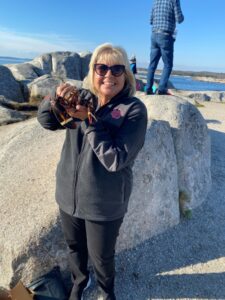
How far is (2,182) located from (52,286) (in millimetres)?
1879

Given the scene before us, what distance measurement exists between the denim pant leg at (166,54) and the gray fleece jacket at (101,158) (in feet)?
16.7

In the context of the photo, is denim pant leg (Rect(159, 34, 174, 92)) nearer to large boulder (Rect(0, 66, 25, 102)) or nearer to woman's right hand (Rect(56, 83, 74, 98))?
woman's right hand (Rect(56, 83, 74, 98))

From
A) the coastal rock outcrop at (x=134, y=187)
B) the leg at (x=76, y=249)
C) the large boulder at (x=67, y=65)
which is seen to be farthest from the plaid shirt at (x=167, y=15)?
the large boulder at (x=67, y=65)

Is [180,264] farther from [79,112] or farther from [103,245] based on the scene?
[79,112]

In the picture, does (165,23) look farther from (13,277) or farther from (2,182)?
(13,277)

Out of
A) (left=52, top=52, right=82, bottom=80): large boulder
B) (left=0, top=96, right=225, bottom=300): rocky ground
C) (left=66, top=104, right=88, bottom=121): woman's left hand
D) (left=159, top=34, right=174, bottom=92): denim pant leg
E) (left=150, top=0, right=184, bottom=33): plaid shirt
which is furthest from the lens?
(left=52, top=52, right=82, bottom=80): large boulder

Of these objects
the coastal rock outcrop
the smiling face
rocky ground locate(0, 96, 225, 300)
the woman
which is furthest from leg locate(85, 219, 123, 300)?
the smiling face

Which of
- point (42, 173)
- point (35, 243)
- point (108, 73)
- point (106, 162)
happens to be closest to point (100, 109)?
point (108, 73)

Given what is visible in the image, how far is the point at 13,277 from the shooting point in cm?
431

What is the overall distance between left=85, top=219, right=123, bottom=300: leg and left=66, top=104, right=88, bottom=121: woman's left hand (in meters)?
1.06

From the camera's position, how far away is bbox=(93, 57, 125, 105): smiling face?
129 inches

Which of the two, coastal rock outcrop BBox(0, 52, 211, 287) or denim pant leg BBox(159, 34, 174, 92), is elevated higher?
denim pant leg BBox(159, 34, 174, 92)

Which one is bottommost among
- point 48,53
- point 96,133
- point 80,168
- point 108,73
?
point 48,53

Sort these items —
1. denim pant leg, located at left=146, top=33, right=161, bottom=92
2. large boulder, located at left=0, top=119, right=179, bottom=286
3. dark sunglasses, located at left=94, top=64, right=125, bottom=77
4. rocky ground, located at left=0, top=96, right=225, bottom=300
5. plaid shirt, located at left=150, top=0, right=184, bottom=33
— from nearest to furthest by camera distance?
dark sunglasses, located at left=94, top=64, right=125, bottom=77, large boulder, located at left=0, top=119, right=179, bottom=286, rocky ground, located at left=0, top=96, right=225, bottom=300, plaid shirt, located at left=150, top=0, right=184, bottom=33, denim pant leg, located at left=146, top=33, right=161, bottom=92
